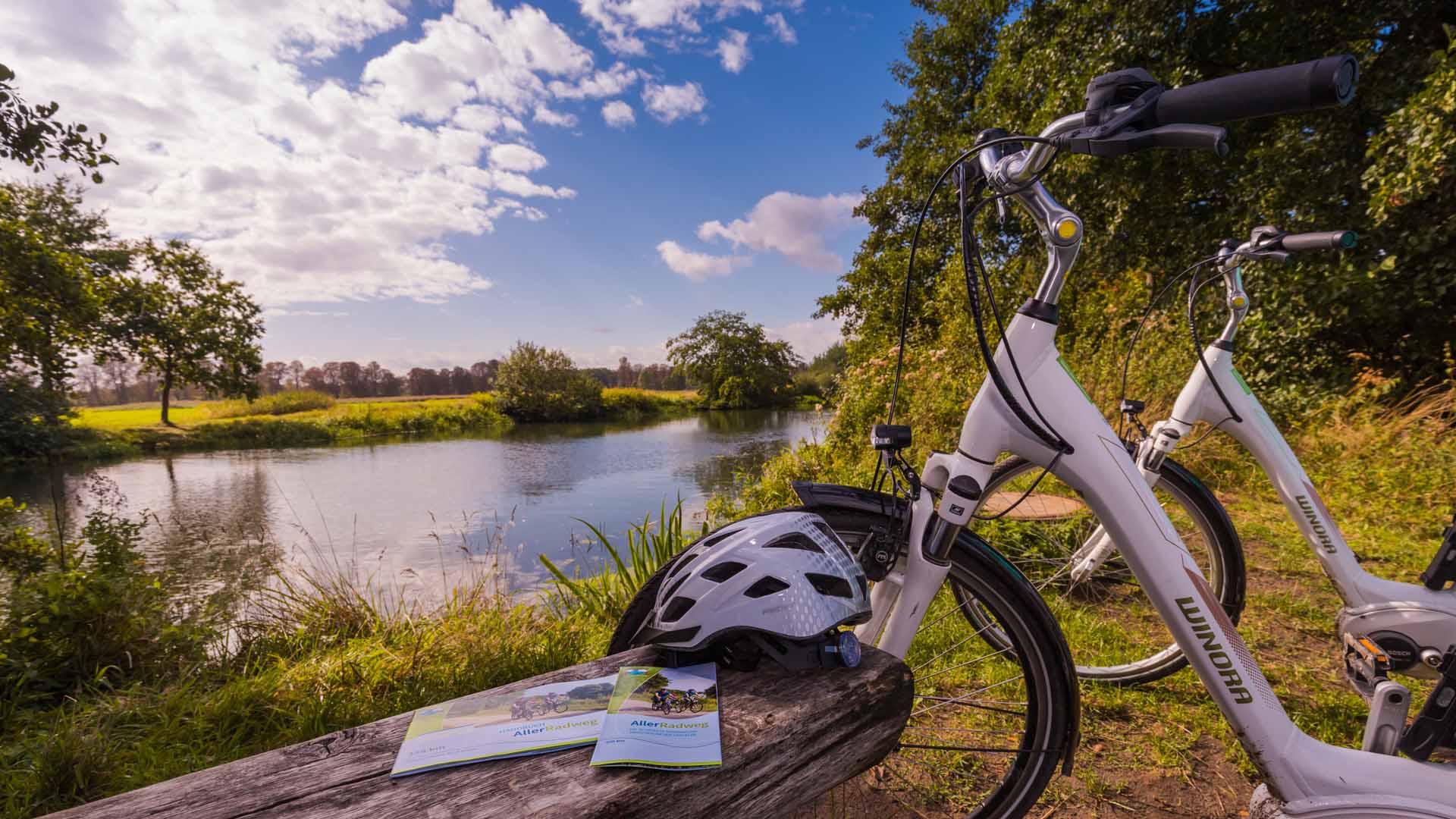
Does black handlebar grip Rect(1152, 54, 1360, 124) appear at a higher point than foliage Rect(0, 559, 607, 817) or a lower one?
higher

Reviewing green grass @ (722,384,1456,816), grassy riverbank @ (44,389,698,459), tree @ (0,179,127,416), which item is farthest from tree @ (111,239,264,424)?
green grass @ (722,384,1456,816)

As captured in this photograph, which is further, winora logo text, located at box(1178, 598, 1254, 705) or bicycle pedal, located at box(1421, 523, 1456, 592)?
bicycle pedal, located at box(1421, 523, 1456, 592)

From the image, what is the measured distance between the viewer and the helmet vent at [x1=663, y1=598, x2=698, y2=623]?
1096 millimetres

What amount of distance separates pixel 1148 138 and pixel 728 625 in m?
1.17

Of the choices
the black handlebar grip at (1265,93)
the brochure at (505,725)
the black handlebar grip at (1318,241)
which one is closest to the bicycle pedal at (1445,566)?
the black handlebar grip at (1318,241)

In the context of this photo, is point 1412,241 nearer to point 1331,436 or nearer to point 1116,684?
point 1331,436

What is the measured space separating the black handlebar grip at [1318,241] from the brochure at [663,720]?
2272 mm

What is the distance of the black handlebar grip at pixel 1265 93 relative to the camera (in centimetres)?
80

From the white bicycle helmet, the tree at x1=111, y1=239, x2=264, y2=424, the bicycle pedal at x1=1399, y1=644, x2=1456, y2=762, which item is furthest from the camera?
the tree at x1=111, y1=239, x2=264, y2=424

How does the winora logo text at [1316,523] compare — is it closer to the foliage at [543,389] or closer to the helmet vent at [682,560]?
the helmet vent at [682,560]

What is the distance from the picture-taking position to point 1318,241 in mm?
1735

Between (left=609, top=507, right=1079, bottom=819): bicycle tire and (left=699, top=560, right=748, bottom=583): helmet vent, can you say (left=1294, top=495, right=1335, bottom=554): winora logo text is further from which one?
(left=699, top=560, right=748, bottom=583): helmet vent

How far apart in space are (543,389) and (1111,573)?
26550 mm

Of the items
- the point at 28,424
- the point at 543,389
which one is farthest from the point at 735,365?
the point at 28,424
